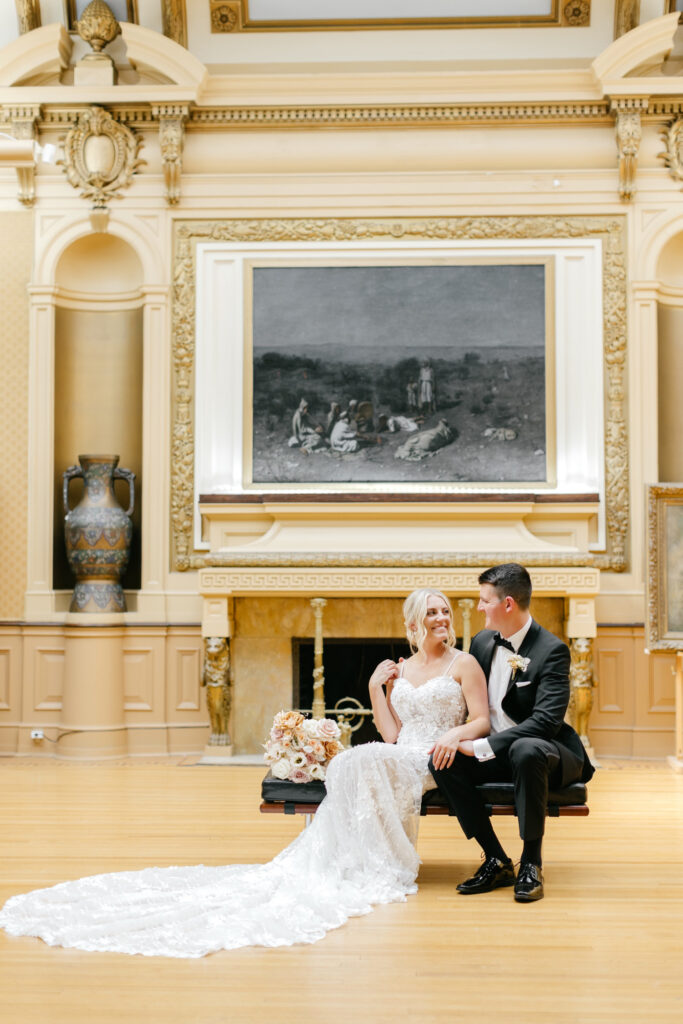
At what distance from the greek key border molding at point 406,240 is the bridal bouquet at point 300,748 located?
4099 mm

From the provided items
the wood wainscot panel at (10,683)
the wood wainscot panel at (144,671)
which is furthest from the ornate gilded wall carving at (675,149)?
the wood wainscot panel at (10,683)

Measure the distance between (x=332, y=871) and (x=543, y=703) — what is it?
1058mm

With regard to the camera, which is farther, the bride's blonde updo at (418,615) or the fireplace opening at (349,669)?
the fireplace opening at (349,669)

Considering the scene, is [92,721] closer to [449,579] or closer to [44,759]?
[44,759]

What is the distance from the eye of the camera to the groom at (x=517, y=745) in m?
4.43

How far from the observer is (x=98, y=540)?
8625mm

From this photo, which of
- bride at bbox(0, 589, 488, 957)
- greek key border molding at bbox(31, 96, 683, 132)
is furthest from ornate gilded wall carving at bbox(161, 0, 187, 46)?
bride at bbox(0, 589, 488, 957)

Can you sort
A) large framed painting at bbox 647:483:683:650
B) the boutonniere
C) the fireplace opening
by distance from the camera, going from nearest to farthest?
1. the boutonniere
2. large framed painting at bbox 647:483:683:650
3. the fireplace opening

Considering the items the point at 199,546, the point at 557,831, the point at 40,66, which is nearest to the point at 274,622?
the point at 199,546

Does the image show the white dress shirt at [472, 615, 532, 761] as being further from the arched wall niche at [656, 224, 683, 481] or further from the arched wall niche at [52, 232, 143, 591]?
the arched wall niche at [52, 232, 143, 591]

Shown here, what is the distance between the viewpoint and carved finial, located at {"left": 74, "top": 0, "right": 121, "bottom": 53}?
8867 mm

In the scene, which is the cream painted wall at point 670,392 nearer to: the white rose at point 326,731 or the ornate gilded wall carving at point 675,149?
the ornate gilded wall carving at point 675,149

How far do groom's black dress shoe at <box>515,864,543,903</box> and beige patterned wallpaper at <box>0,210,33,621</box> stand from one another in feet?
18.0

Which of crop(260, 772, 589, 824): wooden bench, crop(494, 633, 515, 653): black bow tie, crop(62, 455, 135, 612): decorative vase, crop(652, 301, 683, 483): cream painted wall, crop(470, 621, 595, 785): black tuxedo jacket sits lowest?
crop(260, 772, 589, 824): wooden bench
